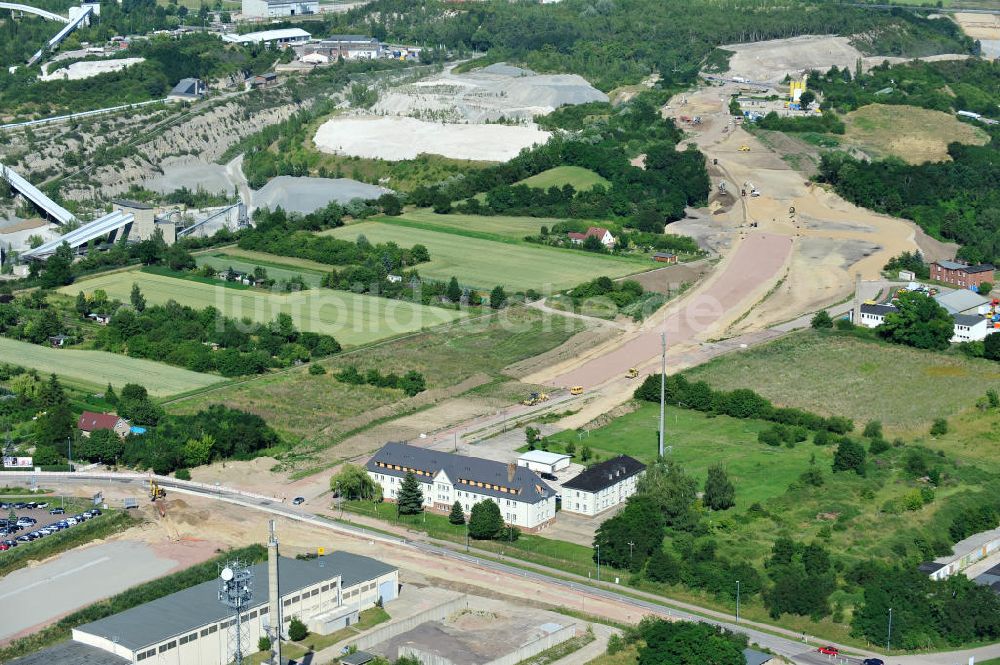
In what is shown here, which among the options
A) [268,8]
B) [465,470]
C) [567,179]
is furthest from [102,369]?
[268,8]

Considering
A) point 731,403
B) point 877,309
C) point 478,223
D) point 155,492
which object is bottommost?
point 478,223

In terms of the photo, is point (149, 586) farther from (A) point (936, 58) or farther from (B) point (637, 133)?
(A) point (936, 58)

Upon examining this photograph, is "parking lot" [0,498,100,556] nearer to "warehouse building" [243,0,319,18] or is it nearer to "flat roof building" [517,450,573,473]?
"flat roof building" [517,450,573,473]

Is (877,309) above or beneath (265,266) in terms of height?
above

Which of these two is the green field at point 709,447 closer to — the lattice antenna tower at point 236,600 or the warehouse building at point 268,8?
the lattice antenna tower at point 236,600

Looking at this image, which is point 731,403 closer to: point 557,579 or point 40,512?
point 557,579

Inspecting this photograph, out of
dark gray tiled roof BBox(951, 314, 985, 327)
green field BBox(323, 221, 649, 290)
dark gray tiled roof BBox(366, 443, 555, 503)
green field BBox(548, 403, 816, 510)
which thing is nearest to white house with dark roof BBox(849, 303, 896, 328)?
dark gray tiled roof BBox(951, 314, 985, 327)
